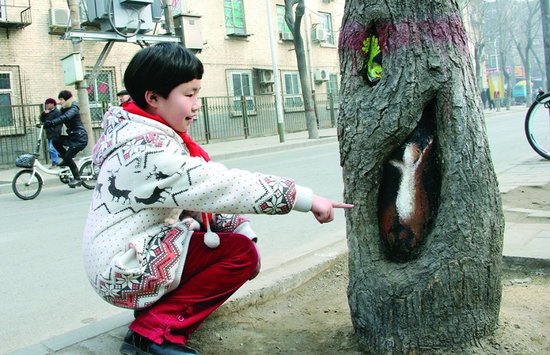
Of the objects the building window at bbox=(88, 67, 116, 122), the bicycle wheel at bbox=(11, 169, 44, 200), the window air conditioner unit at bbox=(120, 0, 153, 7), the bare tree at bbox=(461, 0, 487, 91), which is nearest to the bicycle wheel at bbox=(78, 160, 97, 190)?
the bicycle wheel at bbox=(11, 169, 44, 200)

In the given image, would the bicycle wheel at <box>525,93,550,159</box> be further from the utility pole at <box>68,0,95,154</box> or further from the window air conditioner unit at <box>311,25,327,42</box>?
the window air conditioner unit at <box>311,25,327,42</box>

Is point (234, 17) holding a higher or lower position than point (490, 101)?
higher

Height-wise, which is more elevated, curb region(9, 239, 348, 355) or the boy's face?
the boy's face

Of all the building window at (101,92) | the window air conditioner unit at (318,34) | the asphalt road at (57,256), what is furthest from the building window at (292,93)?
the asphalt road at (57,256)

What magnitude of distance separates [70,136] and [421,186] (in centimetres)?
929

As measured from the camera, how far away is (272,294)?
284 centimetres

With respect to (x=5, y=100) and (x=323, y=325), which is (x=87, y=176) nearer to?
(x=5, y=100)

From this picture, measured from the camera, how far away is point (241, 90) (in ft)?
76.8

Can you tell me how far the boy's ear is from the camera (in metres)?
2.05

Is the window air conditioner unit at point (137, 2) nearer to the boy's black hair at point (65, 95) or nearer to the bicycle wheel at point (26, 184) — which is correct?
the boy's black hair at point (65, 95)

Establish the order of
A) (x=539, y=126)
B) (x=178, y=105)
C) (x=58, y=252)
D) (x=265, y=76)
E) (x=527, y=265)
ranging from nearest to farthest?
(x=178, y=105) → (x=527, y=265) → (x=58, y=252) → (x=539, y=126) → (x=265, y=76)

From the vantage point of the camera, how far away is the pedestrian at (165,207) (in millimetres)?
1876

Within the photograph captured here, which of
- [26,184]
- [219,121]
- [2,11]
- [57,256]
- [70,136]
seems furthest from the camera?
[219,121]

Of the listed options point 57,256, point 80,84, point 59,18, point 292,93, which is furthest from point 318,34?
point 57,256
